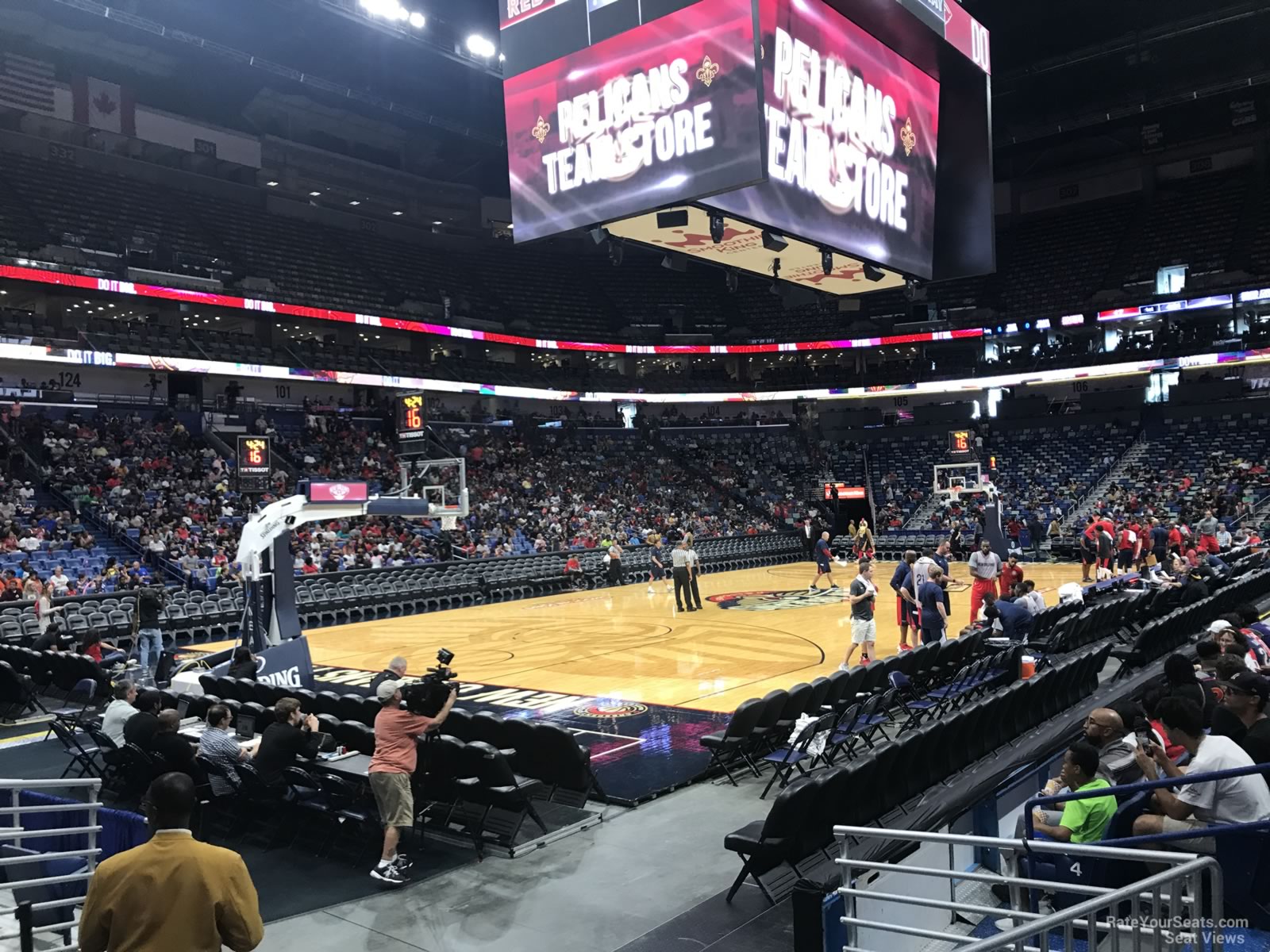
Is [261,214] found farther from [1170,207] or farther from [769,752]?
[1170,207]

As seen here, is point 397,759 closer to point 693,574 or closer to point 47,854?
point 47,854

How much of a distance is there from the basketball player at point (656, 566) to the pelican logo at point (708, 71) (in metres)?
20.9

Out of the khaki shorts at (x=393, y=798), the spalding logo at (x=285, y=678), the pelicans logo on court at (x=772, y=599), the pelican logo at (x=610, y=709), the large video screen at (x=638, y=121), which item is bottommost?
the pelicans logo on court at (x=772, y=599)

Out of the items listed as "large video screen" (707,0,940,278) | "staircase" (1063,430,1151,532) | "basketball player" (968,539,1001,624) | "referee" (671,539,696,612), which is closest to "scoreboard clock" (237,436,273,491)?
"referee" (671,539,696,612)

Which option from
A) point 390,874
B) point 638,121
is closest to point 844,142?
point 638,121

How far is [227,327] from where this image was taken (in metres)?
34.9

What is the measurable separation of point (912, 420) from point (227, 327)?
30.4 m

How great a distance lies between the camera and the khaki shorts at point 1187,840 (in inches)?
171

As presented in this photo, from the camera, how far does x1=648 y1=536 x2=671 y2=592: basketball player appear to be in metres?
27.6

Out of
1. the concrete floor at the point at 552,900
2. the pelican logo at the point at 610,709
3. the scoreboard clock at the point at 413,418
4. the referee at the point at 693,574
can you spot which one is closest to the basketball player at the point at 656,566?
the referee at the point at 693,574

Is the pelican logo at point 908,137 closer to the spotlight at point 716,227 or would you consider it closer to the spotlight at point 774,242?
the spotlight at point 774,242

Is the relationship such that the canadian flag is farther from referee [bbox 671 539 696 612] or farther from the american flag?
referee [bbox 671 539 696 612]

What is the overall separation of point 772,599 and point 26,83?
2952 centimetres

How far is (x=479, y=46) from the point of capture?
26641 mm
